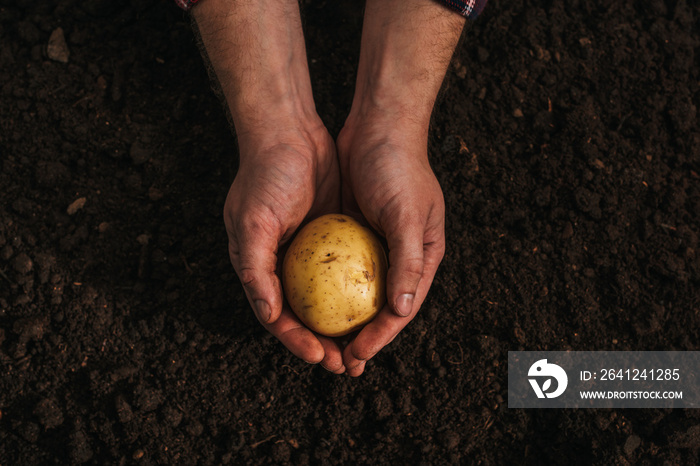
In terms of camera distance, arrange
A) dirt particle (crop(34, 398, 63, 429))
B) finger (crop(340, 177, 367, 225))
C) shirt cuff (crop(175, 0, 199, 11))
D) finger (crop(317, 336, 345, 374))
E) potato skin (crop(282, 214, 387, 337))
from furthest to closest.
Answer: finger (crop(340, 177, 367, 225)) < shirt cuff (crop(175, 0, 199, 11)) < dirt particle (crop(34, 398, 63, 429)) < finger (crop(317, 336, 345, 374)) < potato skin (crop(282, 214, 387, 337))

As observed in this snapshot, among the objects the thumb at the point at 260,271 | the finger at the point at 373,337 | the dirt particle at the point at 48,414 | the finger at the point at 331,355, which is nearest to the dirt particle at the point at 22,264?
the dirt particle at the point at 48,414

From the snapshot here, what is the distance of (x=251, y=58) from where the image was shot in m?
2.60

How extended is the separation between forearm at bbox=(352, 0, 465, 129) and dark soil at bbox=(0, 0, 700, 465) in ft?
1.17

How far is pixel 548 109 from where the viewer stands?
120 inches

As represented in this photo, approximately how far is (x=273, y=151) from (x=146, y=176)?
85cm

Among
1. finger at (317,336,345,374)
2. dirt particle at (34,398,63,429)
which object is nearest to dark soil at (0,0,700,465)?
dirt particle at (34,398,63,429)

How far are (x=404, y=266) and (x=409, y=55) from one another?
110cm

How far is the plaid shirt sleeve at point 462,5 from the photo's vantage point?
8.55 ft

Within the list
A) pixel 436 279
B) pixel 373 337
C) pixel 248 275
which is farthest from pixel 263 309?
pixel 436 279

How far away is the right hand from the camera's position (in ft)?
7.38

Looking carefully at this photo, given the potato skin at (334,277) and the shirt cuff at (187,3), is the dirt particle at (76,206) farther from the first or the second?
the potato skin at (334,277)

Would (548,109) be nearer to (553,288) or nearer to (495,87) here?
(495,87)

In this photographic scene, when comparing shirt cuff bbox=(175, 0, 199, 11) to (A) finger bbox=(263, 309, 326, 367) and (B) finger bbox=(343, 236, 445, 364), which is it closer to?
(A) finger bbox=(263, 309, 326, 367)

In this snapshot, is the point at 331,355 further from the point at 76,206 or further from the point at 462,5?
the point at 462,5
